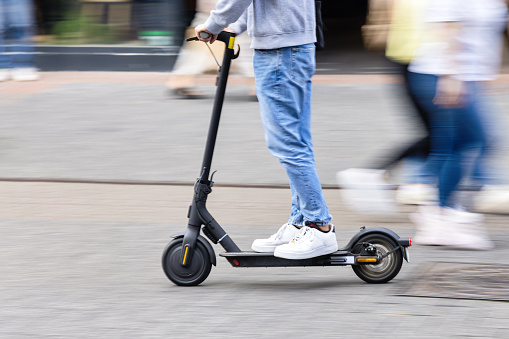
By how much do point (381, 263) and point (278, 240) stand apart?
1.83 feet

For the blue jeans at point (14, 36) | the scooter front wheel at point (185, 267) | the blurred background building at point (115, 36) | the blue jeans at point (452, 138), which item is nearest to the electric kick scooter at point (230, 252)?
the scooter front wheel at point (185, 267)

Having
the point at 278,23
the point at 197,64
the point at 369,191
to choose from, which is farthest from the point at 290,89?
the point at 197,64

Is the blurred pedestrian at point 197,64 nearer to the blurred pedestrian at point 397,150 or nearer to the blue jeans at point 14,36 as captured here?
the blue jeans at point 14,36

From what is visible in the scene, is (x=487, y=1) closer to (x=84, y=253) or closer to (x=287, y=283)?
(x=287, y=283)

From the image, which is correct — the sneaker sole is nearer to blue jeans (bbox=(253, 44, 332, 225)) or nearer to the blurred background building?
blue jeans (bbox=(253, 44, 332, 225))

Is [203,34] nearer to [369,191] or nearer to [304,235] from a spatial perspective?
[304,235]

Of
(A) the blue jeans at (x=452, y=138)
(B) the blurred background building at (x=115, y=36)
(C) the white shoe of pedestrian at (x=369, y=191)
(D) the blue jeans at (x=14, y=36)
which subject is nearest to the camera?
(A) the blue jeans at (x=452, y=138)

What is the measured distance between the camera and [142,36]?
1312 cm

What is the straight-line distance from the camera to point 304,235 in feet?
15.2

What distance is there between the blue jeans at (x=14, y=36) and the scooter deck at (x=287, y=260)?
28.9 feet

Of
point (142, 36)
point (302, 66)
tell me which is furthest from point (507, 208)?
point (142, 36)

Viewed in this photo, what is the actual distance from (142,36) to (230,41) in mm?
8728

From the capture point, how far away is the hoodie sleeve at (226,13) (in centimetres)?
439

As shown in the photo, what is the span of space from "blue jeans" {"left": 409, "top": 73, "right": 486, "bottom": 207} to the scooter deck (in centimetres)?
113
